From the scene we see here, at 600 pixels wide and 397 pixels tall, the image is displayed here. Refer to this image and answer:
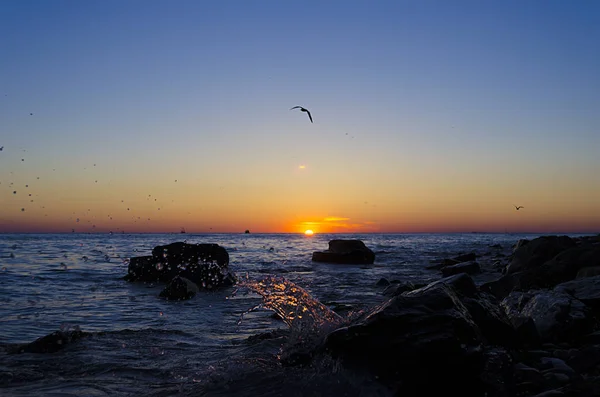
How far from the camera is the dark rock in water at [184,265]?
15.4 m

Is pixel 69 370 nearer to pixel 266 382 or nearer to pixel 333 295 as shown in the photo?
pixel 266 382

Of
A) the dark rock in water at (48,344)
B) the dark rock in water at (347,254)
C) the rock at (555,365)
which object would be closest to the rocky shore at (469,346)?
the rock at (555,365)

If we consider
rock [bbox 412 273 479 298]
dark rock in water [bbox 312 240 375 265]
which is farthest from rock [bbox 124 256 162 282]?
dark rock in water [bbox 312 240 375 265]

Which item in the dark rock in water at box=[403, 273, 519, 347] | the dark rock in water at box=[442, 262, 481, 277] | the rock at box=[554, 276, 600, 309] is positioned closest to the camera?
the dark rock in water at box=[403, 273, 519, 347]

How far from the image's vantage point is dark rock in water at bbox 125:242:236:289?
15422mm

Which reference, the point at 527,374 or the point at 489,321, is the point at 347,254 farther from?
the point at 527,374

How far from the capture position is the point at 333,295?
42.7 feet

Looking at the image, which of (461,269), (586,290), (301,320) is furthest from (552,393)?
(461,269)

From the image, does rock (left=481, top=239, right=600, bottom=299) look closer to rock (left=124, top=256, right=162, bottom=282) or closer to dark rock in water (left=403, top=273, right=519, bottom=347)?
dark rock in water (left=403, top=273, right=519, bottom=347)

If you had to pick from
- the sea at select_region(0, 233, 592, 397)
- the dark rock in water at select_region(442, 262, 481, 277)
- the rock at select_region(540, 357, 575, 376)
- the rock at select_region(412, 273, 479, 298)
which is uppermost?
the rock at select_region(412, 273, 479, 298)

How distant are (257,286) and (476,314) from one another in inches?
205

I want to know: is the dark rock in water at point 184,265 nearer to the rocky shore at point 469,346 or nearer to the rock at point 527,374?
the rocky shore at point 469,346

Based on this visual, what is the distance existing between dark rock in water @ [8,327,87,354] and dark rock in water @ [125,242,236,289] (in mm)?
7954

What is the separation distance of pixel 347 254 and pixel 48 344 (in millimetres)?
22490
